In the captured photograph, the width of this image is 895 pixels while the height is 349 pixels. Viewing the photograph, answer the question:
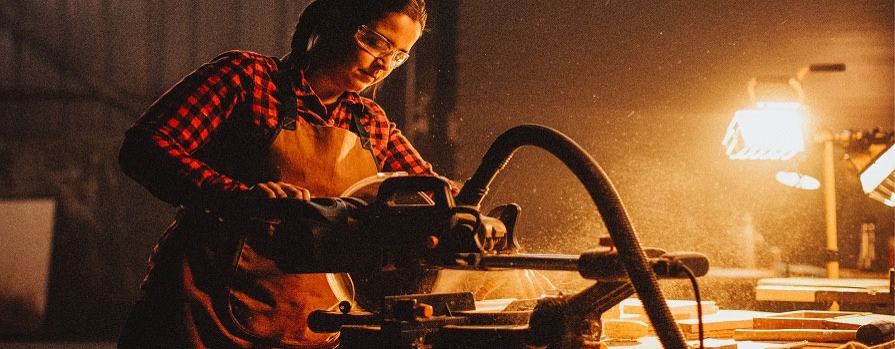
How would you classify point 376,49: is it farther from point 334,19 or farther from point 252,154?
point 252,154

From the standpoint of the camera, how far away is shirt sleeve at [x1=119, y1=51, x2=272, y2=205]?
1.62 m

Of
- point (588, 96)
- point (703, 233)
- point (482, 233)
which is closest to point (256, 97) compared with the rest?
point (482, 233)

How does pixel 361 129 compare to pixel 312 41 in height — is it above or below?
below

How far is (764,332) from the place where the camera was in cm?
195

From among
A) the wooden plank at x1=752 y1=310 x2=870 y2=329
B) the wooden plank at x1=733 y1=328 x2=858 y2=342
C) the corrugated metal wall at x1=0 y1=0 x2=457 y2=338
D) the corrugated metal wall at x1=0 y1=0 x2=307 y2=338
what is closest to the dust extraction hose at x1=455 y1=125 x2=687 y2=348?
the wooden plank at x1=733 y1=328 x2=858 y2=342

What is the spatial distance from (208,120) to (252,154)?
0.44 ft

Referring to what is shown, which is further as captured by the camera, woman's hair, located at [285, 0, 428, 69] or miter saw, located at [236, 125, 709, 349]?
woman's hair, located at [285, 0, 428, 69]

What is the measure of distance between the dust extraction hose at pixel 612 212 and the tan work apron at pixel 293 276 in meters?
0.69

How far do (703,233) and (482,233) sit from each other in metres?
3.85

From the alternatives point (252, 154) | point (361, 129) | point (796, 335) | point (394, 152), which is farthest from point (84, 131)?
point (796, 335)

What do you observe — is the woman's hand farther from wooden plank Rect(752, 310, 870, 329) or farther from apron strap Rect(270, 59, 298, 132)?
wooden plank Rect(752, 310, 870, 329)

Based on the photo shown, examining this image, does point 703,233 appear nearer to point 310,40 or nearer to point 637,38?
point 637,38

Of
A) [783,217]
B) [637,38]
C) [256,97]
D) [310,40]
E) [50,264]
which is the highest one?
[637,38]

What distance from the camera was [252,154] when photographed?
195cm
